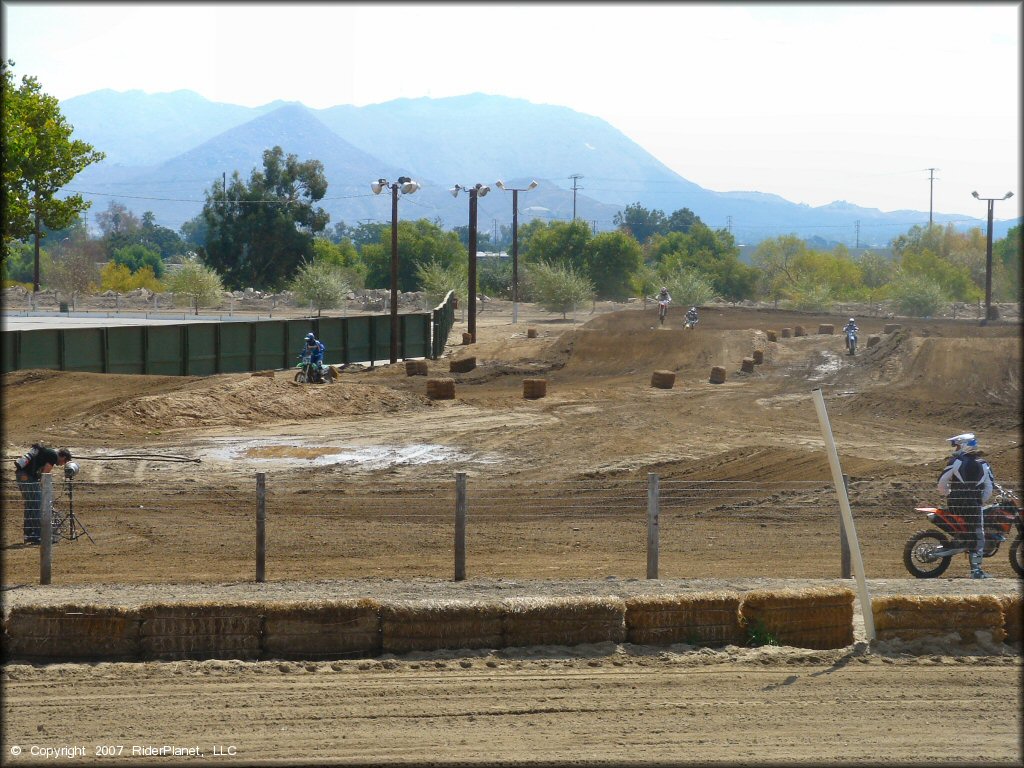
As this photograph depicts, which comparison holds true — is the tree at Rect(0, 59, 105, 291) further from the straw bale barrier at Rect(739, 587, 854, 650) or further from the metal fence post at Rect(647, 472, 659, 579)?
the straw bale barrier at Rect(739, 587, 854, 650)

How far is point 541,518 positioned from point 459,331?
47724 mm

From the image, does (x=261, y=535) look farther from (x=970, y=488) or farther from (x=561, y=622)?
(x=970, y=488)

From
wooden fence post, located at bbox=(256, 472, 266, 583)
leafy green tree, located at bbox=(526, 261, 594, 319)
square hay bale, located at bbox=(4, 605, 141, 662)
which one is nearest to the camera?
square hay bale, located at bbox=(4, 605, 141, 662)

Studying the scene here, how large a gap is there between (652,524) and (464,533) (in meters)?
2.17

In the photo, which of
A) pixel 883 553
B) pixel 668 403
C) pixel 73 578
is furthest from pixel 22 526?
pixel 668 403

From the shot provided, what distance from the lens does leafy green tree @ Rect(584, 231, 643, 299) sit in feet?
333

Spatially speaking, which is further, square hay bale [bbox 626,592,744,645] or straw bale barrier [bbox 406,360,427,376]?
straw bale barrier [bbox 406,360,427,376]

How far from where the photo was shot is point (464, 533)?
492 inches

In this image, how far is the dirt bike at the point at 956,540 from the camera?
44.1 feet

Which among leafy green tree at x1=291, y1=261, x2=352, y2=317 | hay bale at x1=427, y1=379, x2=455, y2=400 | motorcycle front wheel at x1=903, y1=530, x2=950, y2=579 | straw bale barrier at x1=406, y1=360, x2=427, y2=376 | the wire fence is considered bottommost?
the wire fence

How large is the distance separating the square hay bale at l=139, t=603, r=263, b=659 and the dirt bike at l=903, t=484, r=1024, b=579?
27.5 ft

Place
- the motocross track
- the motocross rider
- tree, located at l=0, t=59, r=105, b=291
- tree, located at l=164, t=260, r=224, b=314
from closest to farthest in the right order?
the motocross track
the motocross rider
tree, located at l=0, t=59, r=105, b=291
tree, located at l=164, t=260, r=224, b=314

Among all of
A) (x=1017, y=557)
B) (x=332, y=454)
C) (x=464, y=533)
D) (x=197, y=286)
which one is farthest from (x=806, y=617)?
(x=197, y=286)

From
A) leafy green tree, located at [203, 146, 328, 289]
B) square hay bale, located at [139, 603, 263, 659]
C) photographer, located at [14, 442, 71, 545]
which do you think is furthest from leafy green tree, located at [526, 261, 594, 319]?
square hay bale, located at [139, 603, 263, 659]
